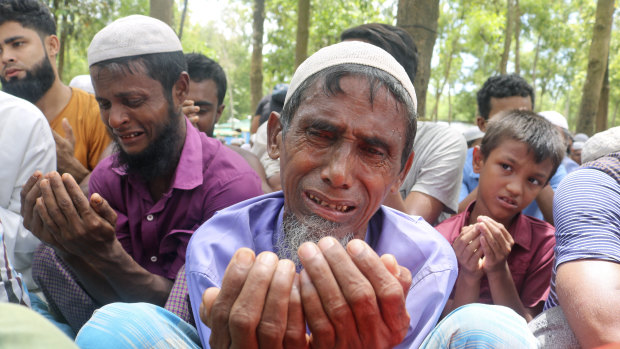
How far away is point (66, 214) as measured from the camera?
2.13 metres

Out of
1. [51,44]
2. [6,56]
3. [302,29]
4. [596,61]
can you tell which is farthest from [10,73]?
[596,61]

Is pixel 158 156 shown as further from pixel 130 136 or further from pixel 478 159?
pixel 478 159

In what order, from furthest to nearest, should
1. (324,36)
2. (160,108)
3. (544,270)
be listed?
(324,36) → (160,108) → (544,270)

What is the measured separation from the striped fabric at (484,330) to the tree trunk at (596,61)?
10.3 metres

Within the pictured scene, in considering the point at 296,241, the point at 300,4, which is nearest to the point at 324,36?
the point at 300,4

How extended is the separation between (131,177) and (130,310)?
4.60 feet

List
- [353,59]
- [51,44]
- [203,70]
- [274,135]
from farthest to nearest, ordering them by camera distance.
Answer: [203,70] → [51,44] → [274,135] → [353,59]

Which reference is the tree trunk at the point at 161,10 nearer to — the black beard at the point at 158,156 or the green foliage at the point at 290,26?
the black beard at the point at 158,156

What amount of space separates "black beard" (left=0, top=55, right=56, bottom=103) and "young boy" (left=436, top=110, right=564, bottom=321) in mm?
3378

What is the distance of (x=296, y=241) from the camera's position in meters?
1.88

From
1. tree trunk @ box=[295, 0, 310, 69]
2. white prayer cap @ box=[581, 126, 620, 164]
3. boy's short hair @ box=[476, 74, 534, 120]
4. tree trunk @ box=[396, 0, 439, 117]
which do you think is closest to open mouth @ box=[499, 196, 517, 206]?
white prayer cap @ box=[581, 126, 620, 164]

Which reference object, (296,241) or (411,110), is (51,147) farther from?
(411,110)

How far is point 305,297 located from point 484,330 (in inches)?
24.5

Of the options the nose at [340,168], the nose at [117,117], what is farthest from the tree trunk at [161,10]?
the nose at [340,168]
